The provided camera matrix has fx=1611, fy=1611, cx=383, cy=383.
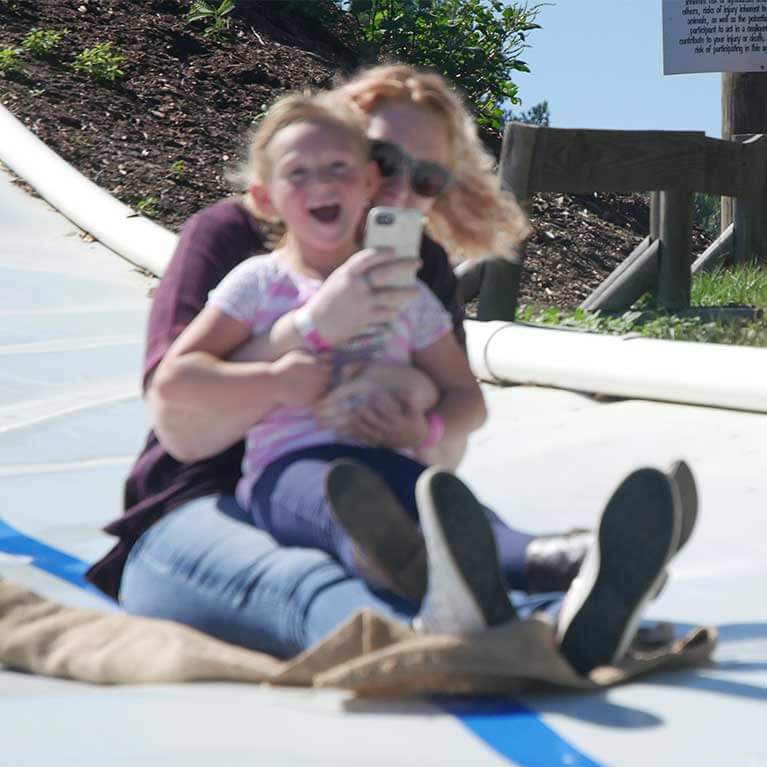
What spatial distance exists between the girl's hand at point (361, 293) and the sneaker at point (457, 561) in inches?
18.2

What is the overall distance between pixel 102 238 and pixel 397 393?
5462mm

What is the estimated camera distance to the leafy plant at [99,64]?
1035 cm

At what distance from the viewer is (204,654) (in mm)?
2564

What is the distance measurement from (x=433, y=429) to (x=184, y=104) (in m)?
7.91

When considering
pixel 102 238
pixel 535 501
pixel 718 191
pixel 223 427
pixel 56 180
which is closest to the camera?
pixel 223 427

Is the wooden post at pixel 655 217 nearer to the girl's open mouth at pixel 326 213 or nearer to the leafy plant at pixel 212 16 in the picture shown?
the girl's open mouth at pixel 326 213

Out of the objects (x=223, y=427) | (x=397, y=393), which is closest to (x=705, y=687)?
(x=397, y=393)

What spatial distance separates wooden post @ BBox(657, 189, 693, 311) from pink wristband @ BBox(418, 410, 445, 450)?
4.48 m

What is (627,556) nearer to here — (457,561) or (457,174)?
(457,561)

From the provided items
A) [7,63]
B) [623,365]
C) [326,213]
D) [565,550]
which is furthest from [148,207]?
[565,550]

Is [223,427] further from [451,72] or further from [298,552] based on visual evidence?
[451,72]

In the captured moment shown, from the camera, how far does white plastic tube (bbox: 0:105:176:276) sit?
25.1ft

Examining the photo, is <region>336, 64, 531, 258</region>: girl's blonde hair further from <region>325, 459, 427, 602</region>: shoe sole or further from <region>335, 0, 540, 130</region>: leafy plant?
<region>335, 0, 540, 130</region>: leafy plant

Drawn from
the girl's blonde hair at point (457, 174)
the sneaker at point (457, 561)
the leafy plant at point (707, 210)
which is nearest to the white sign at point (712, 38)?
the girl's blonde hair at point (457, 174)
